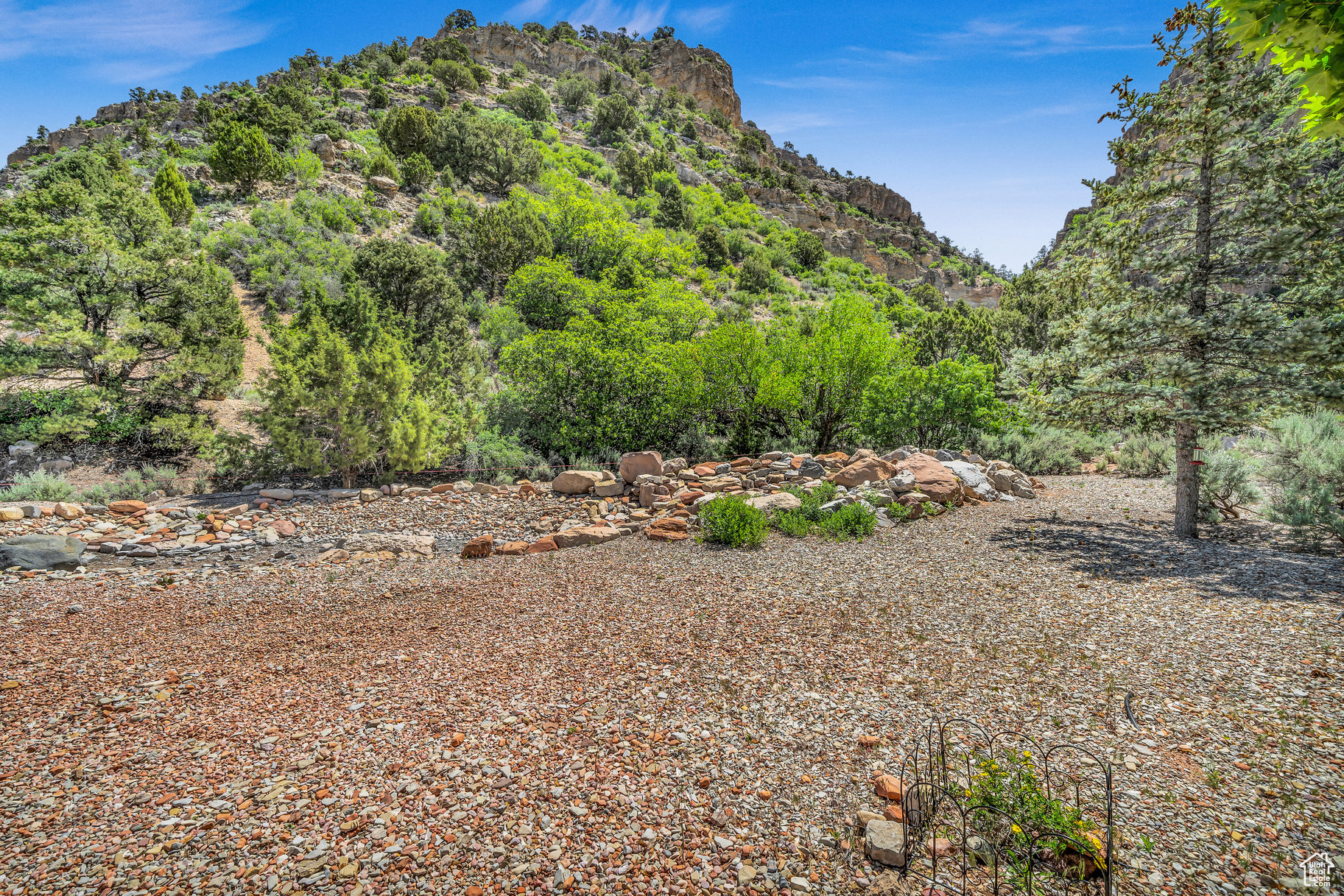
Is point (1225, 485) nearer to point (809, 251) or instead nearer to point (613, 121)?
point (809, 251)

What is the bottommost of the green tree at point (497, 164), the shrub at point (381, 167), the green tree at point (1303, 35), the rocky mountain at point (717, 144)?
the green tree at point (1303, 35)

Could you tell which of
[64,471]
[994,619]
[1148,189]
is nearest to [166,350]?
[64,471]

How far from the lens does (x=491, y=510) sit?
7.96 meters

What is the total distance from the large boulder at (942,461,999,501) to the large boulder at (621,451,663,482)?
4.94 m

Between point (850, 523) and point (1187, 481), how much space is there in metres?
4.16

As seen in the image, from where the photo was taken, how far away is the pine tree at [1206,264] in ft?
18.3

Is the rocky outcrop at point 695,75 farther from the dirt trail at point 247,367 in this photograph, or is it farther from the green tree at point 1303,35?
the green tree at point 1303,35

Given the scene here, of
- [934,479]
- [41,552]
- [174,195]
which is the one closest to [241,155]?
[174,195]

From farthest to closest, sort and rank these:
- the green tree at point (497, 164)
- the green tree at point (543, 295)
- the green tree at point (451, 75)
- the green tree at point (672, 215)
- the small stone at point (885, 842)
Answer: the green tree at point (451, 75) → the green tree at point (672, 215) → the green tree at point (497, 164) → the green tree at point (543, 295) → the small stone at point (885, 842)

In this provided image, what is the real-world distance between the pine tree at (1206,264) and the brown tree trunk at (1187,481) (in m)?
0.02

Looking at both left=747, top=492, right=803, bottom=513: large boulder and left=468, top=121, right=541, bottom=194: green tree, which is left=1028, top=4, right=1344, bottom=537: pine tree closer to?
left=747, top=492, right=803, bottom=513: large boulder

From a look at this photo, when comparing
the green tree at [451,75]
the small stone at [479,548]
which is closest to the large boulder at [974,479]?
the small stone at [479,548]

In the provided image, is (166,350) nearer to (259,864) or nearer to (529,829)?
(259,864)

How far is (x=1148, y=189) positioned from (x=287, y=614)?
10730 millimetres
